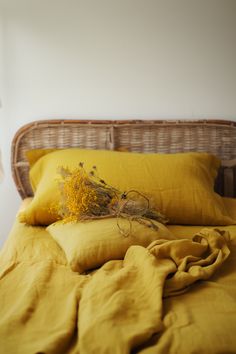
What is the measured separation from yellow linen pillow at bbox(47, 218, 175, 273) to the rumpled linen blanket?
0.04 m

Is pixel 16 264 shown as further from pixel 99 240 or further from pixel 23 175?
pixel 23 175

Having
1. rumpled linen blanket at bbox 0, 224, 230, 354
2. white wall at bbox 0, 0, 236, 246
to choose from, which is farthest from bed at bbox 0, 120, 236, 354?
white wall at bbox 0, 0, 236, 246

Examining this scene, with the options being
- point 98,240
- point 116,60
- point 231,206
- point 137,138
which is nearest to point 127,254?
point 98,240

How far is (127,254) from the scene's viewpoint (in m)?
1.33

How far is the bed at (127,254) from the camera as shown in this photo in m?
0.93

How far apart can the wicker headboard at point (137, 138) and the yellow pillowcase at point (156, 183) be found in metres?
0.30

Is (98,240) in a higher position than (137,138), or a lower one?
lower

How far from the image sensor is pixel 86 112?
2381mm

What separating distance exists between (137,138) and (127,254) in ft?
3.77

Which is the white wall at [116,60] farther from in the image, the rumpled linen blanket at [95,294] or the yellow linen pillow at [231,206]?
the rumpled linen blanket at [95,294]

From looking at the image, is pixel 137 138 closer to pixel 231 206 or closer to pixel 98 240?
pixel 231 206

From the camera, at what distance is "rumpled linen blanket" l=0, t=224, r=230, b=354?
2.96 ft

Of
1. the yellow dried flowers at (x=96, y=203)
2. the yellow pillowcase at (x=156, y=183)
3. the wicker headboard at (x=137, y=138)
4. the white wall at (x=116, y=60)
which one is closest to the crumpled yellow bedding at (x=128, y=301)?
the yellow dried flowers at (x=96, y=203)

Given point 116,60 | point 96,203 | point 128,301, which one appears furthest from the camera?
point 116,60
